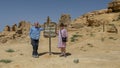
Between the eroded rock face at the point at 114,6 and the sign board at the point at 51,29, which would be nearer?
the sign board at the point at 51,29

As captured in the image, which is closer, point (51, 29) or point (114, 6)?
point (51, 29)

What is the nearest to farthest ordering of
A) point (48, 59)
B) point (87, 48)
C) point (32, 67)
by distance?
point (32, 67)
point (48, 59)
point (87, 48)

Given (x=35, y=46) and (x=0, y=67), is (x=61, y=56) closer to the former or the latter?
(x=35, y=46)

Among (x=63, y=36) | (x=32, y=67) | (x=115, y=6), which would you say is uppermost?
(x=115, y=6)

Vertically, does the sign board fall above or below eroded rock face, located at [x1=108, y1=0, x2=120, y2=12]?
below

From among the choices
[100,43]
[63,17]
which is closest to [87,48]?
[100,43]

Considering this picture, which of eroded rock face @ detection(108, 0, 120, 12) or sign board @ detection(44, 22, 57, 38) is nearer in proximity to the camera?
sign board @ detection(44, 22, 57, 38)

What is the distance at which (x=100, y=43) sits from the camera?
69.8ft

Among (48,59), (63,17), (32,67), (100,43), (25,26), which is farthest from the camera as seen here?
(25,26)

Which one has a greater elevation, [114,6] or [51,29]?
[114,6]

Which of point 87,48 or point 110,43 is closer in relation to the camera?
point 87,48

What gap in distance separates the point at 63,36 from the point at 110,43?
7.28 metres

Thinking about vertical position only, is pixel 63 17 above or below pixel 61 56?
above

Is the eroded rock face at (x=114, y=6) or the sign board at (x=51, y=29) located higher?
the eroded rock face at (x=114, y=6)
